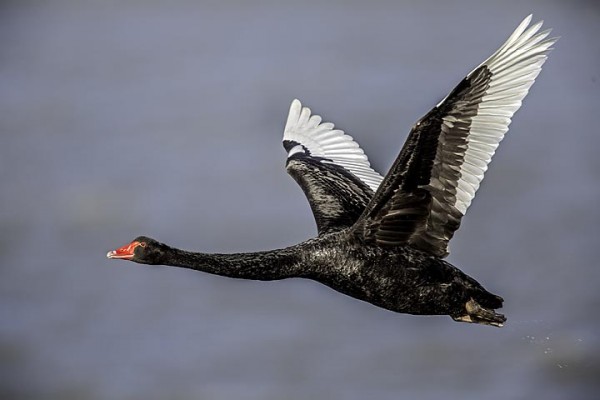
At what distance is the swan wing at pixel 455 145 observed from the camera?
6988 mm

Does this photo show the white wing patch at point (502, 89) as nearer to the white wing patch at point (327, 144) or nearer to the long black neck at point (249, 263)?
the long black neck at point (249, 263)

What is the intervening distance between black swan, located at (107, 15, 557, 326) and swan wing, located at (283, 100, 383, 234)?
0.67m

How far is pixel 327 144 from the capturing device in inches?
418

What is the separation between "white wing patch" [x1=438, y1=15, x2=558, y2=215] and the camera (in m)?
7.05

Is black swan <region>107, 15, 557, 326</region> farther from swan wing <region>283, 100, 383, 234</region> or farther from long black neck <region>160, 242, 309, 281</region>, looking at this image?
swan wing <region>283, 100, 383, 234</region>

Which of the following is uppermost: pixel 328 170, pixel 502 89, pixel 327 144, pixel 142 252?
pixel 327 144

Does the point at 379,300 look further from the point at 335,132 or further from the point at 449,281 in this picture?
the point at 335,132

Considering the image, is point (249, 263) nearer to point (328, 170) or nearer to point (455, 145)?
point (455, 145)

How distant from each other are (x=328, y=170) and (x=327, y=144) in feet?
3.33

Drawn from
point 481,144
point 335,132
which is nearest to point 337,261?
point 481,144

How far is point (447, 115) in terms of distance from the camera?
700cm

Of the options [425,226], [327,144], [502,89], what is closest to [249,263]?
[425,226]

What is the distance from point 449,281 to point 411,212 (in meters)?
0.56

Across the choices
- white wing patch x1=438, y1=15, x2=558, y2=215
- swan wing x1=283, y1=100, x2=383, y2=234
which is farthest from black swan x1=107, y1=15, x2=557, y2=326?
swan wing x1=283, y1=100, x2=383, y2=234
